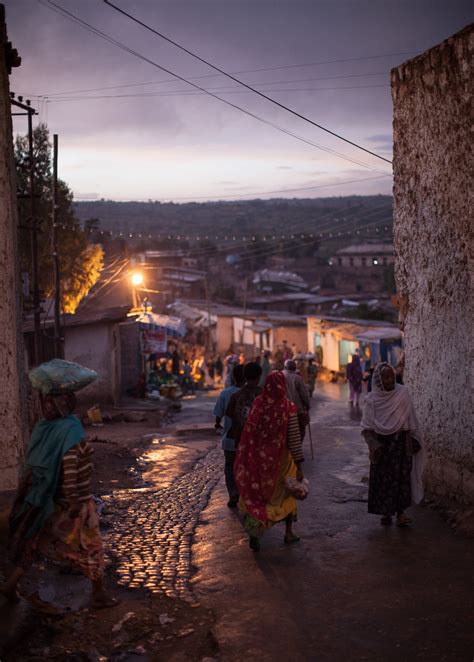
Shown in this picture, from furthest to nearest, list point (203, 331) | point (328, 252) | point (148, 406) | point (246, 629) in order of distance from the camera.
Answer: point (328, 252) < point (203, 331) < point (148, 406) < point (246, 629)

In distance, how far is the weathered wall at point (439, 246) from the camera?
28.3 feet

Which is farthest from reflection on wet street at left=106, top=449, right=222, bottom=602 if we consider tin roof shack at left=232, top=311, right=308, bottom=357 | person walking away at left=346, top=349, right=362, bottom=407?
tin roof shack at left=232, top=311, right=308, bottom=357

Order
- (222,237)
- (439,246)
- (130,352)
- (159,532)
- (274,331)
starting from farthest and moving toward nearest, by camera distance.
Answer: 1. (222,237)
2. (274,331)
3. (130,352)
4. (439,246)
5. (159,532)

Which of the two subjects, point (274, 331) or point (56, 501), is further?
point (274, 331)

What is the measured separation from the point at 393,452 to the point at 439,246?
248 centimetres

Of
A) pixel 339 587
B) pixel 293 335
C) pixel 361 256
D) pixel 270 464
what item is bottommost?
pixel 293 335

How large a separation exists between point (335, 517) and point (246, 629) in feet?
11.6

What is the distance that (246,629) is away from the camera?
5527 mm

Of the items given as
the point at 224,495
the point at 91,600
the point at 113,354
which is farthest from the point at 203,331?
the point at 91,600

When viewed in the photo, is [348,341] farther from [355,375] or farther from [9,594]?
[9,594]

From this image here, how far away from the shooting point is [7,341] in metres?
8.60

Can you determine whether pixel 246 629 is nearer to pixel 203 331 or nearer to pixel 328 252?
pixel 203 331

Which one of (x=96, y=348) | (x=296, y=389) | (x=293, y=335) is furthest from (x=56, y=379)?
(x=293, y=335)

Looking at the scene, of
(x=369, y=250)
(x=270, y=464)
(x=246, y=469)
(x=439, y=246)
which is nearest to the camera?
(x=270, y=464)
